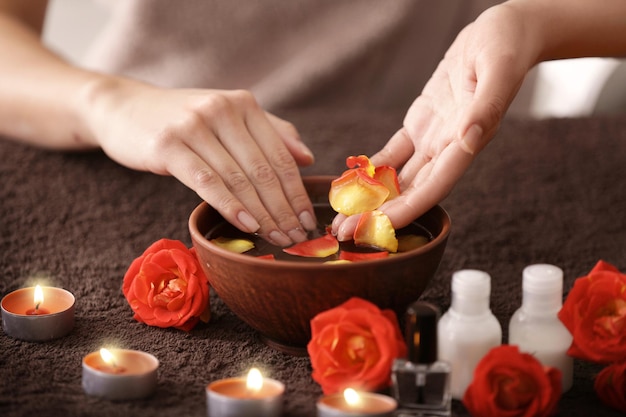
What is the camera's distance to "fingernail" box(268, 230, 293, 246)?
87 cm

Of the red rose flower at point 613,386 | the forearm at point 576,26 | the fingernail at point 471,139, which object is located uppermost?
the forearm at point 576,26

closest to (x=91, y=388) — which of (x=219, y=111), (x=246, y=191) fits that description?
(x=246, y=191)

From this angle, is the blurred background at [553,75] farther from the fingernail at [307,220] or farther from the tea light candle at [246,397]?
the tea light candle at [246,397]

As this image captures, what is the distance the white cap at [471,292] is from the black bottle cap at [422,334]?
4cm

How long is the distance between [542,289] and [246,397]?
28cm

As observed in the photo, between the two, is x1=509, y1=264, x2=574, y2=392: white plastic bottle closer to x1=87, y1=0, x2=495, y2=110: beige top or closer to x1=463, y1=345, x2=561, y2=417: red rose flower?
x1=463, y1=345, x2=561, y2=417: red rose flower

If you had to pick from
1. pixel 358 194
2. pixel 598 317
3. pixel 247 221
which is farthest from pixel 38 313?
pixel 598 317

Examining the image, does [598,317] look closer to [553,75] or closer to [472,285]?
[472,285]

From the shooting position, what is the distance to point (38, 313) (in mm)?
884

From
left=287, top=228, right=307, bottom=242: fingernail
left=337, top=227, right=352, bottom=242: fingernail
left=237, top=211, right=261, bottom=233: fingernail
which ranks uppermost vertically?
left=237, top=211, right=261, bottom=233: fingernail

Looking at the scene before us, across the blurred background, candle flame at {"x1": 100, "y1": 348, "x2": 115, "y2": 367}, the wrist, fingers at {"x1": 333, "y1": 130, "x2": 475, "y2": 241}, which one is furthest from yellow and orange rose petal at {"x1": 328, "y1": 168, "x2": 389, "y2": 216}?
the blurred background

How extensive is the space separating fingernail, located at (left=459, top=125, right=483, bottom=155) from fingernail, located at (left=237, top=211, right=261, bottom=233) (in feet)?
0.78

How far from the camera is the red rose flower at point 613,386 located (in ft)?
2.33

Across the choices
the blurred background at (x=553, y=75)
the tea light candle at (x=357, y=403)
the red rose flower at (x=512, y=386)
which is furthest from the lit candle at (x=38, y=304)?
the blurred background at (x=553, y=75)
